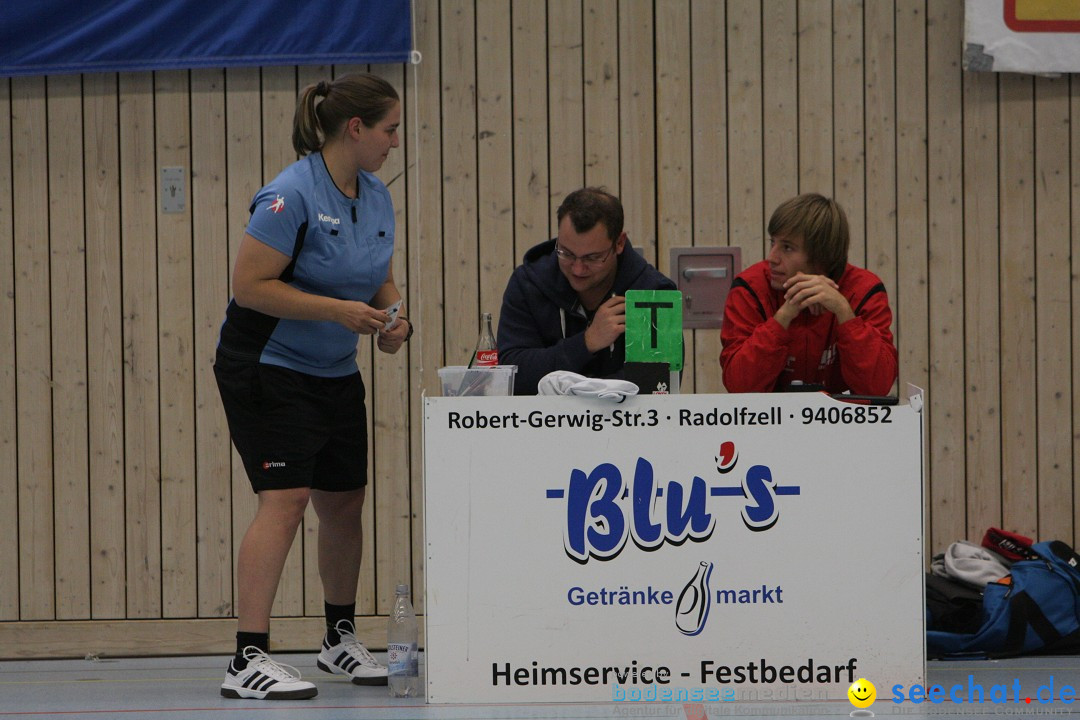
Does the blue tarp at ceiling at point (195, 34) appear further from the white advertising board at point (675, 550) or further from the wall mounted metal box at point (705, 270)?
the white advertising board at point (675, 550)

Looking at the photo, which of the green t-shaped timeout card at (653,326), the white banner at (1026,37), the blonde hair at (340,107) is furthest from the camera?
the white banner at (1026,37)

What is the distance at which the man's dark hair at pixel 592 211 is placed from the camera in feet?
9.77

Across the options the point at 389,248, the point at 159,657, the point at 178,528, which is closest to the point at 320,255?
the point at 389,248

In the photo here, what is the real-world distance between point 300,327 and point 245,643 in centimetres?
84

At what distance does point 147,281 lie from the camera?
4.11 meters

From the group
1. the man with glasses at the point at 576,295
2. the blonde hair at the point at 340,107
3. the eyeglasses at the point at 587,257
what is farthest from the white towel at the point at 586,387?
the blonde hair at the point at 340,107

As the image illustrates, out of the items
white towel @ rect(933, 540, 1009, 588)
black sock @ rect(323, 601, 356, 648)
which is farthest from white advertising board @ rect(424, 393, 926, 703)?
white towel @ rect(933, 540, 1009, 588)

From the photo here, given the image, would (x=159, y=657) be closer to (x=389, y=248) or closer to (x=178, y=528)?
(x=178, y=528)

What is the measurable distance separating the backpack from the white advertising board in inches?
39.1

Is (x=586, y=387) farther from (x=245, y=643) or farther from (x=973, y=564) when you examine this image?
(x=973, y=564)

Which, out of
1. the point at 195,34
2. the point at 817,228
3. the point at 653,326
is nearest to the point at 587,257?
the point at 653,326

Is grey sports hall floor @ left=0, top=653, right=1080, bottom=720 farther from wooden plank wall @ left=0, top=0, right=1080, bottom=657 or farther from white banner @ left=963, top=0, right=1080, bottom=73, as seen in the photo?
white banner @ left=963, top=0, right=1080, bottom=73

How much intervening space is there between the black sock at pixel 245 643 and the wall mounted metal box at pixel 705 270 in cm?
192

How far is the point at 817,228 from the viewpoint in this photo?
3.00 meters
